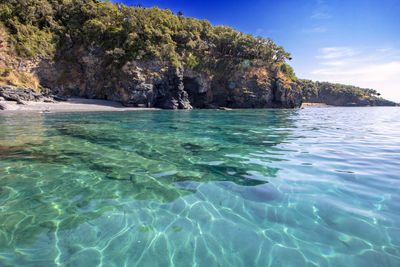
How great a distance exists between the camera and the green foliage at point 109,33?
36.8 m

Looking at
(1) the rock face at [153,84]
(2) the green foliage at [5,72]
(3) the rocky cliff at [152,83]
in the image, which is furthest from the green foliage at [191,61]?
(2) the green foliage at [5,72]

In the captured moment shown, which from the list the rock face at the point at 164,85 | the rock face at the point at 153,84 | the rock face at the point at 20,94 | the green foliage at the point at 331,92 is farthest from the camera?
the green foliage at the point at 331,92

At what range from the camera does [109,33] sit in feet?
137

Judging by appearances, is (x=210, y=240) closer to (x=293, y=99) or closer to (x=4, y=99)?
(x=4, y=99)

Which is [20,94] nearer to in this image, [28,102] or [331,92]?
[28,102]

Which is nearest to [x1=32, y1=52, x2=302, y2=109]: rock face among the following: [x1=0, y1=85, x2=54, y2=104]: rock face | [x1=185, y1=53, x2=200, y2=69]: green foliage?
[x1=185, y1=53, x2=200, y2=69]: green foliage

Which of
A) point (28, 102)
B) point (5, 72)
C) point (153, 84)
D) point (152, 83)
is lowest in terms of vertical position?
point (28, 102)

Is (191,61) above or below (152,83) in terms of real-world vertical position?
above

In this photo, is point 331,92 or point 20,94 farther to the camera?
point 331,92

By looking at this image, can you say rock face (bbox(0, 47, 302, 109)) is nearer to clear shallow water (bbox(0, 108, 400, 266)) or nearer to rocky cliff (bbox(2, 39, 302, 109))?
rocky cliff (bbox(2, 39, 302, 109))

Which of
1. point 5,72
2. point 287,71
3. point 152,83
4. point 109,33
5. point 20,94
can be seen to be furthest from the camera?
point 287,71

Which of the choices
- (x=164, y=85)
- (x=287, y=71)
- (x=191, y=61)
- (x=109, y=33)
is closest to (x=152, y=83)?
(x=164, y=85)

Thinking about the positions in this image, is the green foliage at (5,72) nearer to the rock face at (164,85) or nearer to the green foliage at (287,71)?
the rock face at (164,85)

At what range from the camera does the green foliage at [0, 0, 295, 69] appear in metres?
36.8
